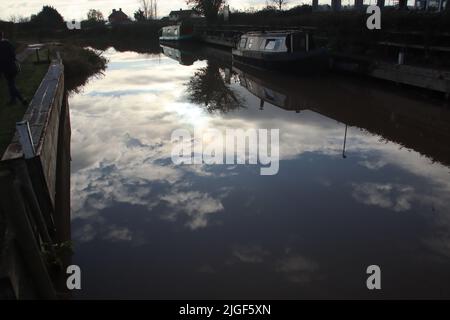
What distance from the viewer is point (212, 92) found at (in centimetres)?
1512

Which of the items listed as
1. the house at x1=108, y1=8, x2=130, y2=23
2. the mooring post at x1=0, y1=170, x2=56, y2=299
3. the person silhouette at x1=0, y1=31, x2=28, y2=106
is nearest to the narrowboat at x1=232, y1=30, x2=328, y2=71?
the person silhouette at x1=0, y1=31, x2=28, y2=106

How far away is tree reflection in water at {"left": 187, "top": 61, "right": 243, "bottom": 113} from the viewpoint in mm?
12835

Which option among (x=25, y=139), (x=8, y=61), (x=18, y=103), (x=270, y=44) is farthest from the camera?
(x=270, y=44)

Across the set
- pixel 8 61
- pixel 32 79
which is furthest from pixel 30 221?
pixel 32 79

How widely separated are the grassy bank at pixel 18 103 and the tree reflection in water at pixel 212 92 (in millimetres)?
4881

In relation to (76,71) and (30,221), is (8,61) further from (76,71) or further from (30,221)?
(76,71)

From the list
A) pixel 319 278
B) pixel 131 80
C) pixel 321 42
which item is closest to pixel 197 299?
pixel 319 278

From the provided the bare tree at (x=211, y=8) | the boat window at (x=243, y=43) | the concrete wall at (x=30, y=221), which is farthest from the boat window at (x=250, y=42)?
the bare tree at (x=211, y=8)

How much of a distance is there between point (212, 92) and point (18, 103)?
7.52 m

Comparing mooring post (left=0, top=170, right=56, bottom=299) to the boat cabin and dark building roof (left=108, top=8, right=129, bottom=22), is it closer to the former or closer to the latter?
the boat cabin

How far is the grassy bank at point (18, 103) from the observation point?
649 centimetres

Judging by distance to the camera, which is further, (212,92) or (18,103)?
(212,92)
